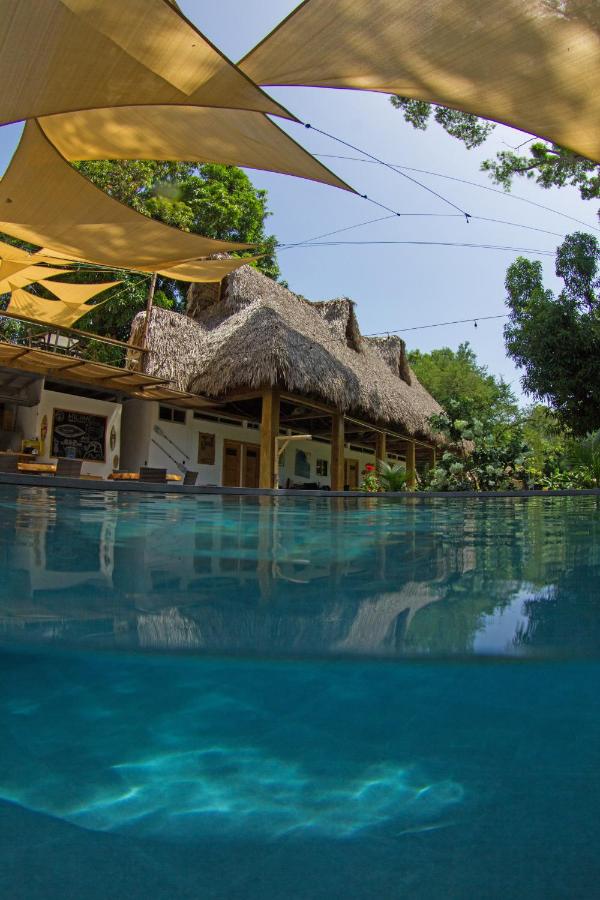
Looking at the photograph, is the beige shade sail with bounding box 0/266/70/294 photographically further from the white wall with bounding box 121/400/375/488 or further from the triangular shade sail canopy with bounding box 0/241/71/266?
the white wall with bounding box 121/400/375/488

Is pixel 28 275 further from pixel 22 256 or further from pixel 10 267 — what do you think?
pixel 22 256

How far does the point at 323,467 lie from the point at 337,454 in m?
5.32

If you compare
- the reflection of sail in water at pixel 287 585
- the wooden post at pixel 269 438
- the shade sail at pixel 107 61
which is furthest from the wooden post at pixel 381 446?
the reflection of sail in water at pixel 287 585

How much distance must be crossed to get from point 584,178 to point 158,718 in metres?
18.8

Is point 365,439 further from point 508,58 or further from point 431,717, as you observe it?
point 431,717

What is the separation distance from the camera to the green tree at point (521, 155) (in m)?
15.9

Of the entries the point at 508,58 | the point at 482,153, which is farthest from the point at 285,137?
the point at 482,153

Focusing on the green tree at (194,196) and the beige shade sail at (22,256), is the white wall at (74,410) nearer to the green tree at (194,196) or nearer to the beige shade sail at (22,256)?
the beige shade sail at (22,256)

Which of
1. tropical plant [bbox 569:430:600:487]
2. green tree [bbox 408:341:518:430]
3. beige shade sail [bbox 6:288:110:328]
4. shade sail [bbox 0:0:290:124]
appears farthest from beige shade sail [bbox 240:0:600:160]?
green tree [bbox 408:341:518:430]

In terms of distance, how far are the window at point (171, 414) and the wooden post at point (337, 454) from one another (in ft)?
12.0

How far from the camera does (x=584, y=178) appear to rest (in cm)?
1648

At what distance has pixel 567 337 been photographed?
14.9 metres

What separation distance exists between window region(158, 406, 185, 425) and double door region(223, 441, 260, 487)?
1.43m

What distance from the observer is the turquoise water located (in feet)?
3.34
